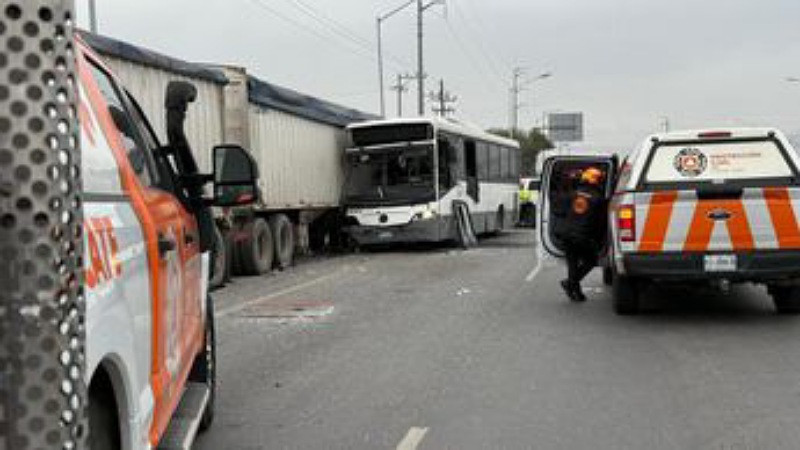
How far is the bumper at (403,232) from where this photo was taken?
2228cm

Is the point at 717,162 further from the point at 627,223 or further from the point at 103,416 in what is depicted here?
the point at 103,416

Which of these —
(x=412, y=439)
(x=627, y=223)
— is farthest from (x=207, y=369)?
(x=627, y=223)

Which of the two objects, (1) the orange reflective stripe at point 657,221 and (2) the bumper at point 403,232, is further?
(2) the bumper at point 403,232

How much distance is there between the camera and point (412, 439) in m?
5.95

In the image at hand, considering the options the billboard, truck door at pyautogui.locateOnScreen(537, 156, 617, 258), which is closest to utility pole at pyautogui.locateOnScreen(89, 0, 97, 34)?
truck door at pyautogui.locateOnScreen(537, 156, 617, 258)

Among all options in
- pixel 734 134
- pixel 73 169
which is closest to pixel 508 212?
pixel 734 134

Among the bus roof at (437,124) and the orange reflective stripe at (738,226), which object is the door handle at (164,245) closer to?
the orange reflective stripe at (738,226)

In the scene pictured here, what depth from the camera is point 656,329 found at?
1016 centimetres

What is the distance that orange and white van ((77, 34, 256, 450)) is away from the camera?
9.92ft

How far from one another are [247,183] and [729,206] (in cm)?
637

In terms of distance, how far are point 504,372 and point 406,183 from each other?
1499 cm

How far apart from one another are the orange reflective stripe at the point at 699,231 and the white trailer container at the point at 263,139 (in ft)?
20.7

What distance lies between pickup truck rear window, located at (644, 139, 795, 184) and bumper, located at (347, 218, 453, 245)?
11.9 m

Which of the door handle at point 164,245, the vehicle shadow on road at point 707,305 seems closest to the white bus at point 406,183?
the vehicle shadow on road at point 707,305
